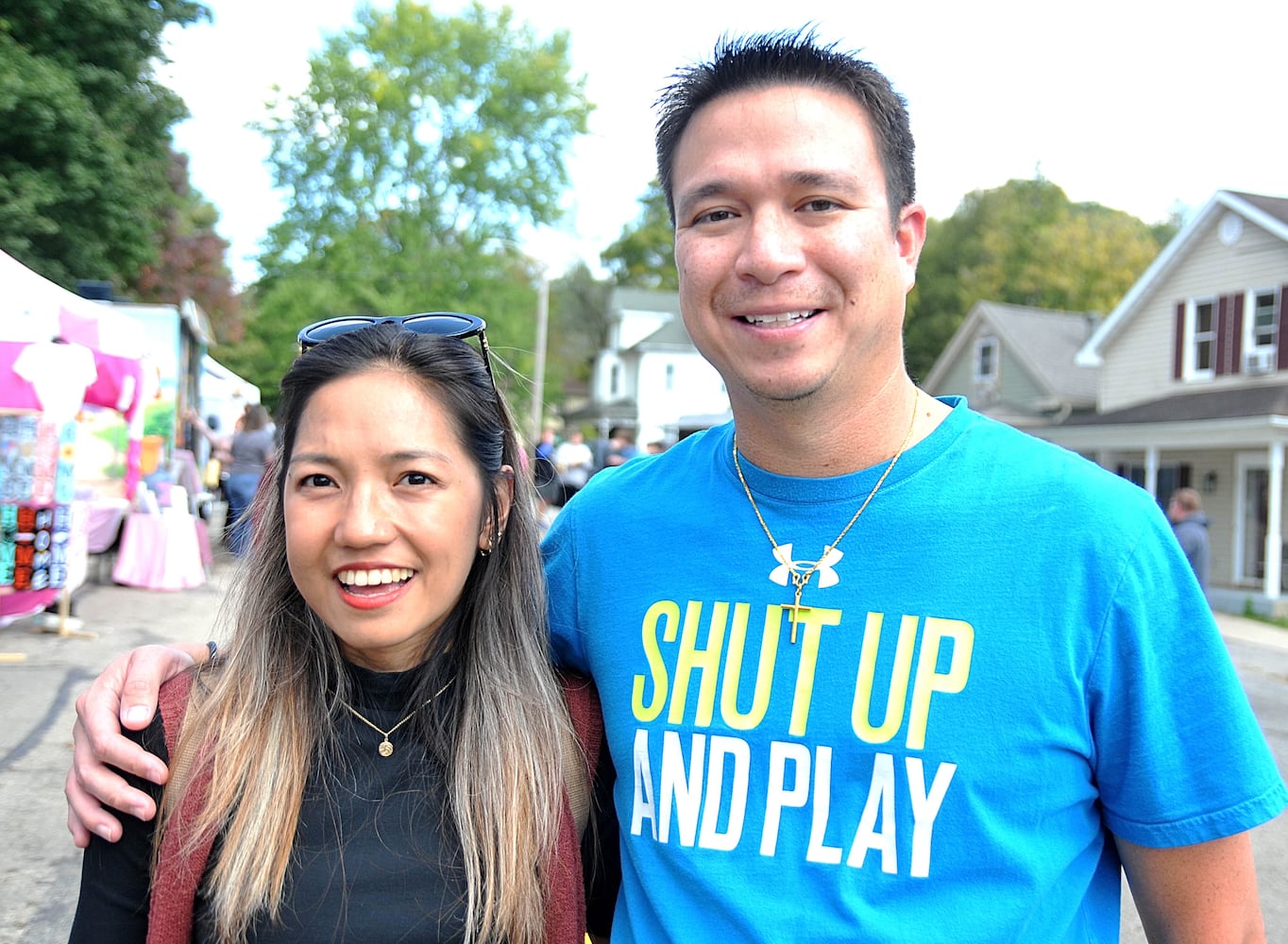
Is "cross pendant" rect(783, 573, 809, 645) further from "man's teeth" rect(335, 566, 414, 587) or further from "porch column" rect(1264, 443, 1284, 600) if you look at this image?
"porch column" rect(1264, 443, 1284, 600)

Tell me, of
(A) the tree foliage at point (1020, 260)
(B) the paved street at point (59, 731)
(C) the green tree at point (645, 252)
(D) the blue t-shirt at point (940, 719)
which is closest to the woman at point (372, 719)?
(D) the blue t-shirt at point (940, 719)

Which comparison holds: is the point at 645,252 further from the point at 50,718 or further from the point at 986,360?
the point at 50,718

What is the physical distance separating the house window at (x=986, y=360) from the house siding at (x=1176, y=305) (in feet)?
19.2

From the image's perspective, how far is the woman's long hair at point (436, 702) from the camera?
1771mm

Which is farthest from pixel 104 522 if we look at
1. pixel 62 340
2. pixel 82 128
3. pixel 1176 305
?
pixel 1176 305

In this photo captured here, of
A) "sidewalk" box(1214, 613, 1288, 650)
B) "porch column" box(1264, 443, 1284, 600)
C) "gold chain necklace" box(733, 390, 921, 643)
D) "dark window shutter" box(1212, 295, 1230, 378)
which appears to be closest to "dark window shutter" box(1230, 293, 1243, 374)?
"dark window shutter" box(1212, 295, 1230, 378)

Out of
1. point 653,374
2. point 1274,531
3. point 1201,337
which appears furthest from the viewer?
point 653,374

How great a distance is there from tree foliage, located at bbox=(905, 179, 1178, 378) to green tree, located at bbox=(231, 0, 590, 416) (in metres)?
15.6

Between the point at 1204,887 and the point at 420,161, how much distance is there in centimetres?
3230

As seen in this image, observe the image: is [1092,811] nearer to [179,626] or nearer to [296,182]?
[179,626]

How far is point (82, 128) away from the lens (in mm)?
15125

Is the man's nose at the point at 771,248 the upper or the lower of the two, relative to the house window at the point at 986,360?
lower

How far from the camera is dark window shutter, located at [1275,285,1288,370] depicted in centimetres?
1659

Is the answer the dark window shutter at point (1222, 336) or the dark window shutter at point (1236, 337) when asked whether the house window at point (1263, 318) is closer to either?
the dark window shutter at point (1236, 337)
